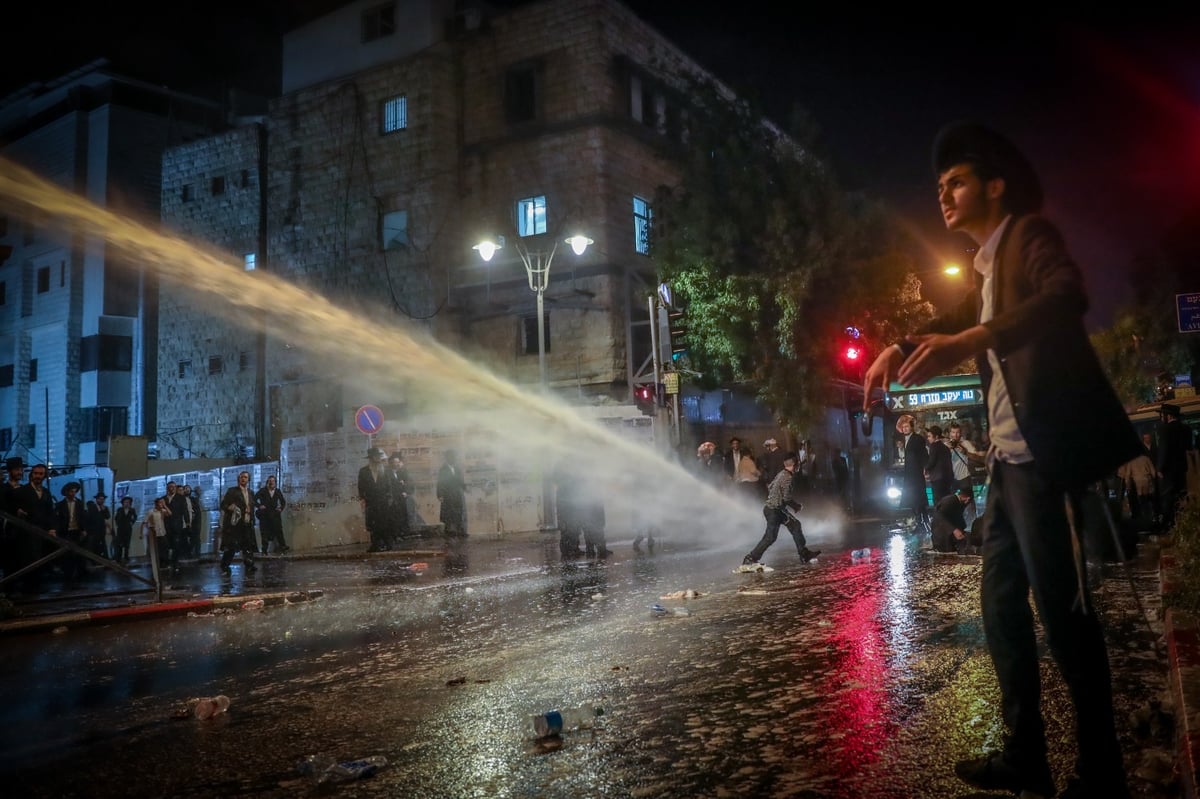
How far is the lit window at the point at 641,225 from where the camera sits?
29.1m

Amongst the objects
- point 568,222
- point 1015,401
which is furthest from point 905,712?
point 568,222

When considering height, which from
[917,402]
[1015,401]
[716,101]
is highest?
[716,101]

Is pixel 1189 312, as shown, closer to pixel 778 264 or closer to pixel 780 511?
pixel 780 511

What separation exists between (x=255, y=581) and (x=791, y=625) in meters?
10.1

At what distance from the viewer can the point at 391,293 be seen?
100ft

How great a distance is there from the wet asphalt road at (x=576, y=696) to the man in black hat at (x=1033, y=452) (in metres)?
0.48

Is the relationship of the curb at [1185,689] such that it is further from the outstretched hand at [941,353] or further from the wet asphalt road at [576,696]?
the outstretched hand at [941,353]

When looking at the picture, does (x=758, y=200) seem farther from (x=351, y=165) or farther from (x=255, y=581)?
(x=255, y=581)

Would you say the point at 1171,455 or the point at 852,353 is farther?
the point at 852,353

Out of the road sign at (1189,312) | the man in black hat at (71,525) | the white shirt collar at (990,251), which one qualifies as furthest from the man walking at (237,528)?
the road sign at (1189,312)

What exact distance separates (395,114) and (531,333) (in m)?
9.03

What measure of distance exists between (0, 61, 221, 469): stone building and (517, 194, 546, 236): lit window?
21.2 metres

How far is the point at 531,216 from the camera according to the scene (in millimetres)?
29047

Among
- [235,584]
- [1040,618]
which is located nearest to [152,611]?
[235,584]
